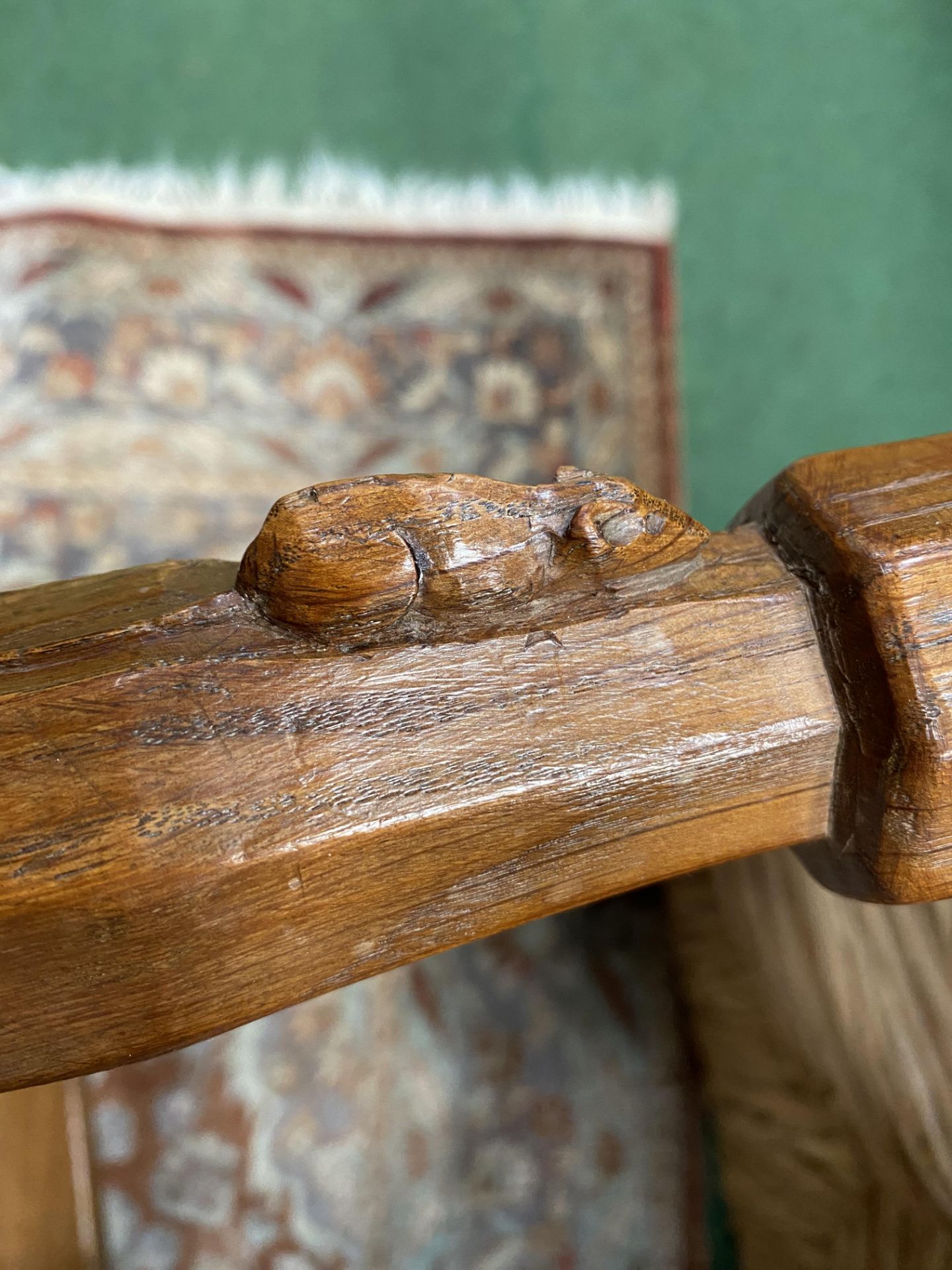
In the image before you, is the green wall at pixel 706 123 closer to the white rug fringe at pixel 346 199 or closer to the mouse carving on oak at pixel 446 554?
the white rug fringe at pixel 346 199

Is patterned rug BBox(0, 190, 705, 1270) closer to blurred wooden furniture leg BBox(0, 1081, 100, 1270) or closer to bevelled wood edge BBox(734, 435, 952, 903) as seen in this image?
blurred wooden furniture leg BBox(0, 1081, 100, 1270)

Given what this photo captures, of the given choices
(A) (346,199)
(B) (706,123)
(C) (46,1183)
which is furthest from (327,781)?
(B) (706,123)

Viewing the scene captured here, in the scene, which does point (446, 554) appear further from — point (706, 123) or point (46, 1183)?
point (706, 123)

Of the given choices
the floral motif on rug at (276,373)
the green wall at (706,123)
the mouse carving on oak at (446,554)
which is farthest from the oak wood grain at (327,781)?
the green wall at (706,123)

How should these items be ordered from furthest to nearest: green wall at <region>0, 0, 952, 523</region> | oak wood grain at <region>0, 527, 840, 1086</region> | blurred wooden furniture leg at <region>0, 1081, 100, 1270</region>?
green wall at <region>0, 0, 952, 523</region> → blurred wooden furniture leg at <region>0, 1081, 100, 1270</region> → oak wood grain at <region>0, 527, 840, 1086</region>

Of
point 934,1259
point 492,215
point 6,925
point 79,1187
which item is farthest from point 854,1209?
point 492,215

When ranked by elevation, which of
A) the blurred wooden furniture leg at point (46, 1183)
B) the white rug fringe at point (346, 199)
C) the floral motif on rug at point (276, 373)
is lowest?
the blurred wooden furniture leg at point (46, 1183)

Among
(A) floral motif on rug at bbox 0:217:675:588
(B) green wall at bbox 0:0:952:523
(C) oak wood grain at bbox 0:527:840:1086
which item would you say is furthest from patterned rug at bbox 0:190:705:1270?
(C) oak wood grain at bbox 0:527:840:1086
